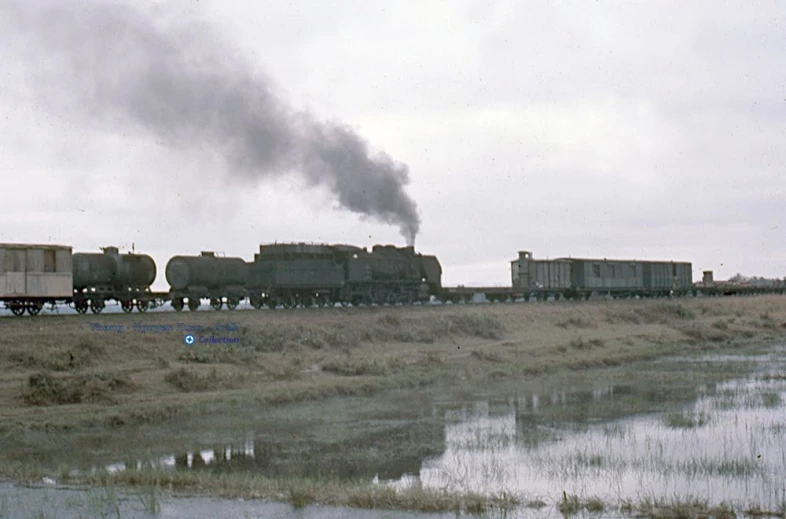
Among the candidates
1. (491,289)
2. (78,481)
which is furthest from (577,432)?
(491,289)

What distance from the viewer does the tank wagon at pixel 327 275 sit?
46469 mm

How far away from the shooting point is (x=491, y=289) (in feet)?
206

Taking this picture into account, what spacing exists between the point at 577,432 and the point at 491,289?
141ft

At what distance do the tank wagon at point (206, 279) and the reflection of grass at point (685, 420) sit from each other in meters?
28.0

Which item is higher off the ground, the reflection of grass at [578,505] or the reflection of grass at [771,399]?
the reflection of grass at [578,505]

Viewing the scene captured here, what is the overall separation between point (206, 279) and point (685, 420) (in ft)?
96.9

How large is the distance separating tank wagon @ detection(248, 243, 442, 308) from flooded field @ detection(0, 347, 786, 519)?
2079cm

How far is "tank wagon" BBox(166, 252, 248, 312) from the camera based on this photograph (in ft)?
144

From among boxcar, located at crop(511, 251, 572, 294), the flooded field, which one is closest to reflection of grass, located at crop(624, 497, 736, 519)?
the flooded field

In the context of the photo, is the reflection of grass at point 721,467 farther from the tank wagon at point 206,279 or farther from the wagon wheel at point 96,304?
the tank wagon at point 206,279

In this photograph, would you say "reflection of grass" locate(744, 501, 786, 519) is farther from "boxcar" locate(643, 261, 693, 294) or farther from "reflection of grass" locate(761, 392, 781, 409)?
"boxcar" locate(643, 261, 693, 294)

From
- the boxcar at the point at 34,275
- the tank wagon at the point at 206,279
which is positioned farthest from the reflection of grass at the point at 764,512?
the tank wagon at the point at 206,279

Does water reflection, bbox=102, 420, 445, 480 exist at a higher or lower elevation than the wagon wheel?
lower

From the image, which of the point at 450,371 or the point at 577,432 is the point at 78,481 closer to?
the point at 577,432
